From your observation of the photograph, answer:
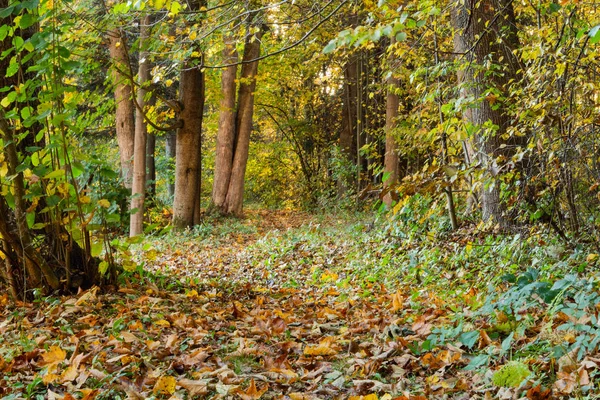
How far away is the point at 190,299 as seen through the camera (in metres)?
4.88

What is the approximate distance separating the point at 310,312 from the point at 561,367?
99.1 inches

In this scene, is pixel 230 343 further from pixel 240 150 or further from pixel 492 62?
pixel 240 150

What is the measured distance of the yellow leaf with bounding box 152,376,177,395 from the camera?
8.47ft

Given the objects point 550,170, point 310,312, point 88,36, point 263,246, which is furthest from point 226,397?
point 263,246

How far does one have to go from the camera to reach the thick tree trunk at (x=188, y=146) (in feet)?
38.4

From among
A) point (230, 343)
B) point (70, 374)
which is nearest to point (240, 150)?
point (230, 343)

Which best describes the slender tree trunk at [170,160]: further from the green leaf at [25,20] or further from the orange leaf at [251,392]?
the orange leaf at [251,392]

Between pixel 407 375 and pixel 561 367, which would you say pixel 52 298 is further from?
pixel 561 367

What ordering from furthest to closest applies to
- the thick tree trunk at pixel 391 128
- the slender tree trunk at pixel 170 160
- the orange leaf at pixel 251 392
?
the slender tree trunk at pixel 170 160
the thick tree trunk at pixel 391 128
the orange leaf at pixel 251 392

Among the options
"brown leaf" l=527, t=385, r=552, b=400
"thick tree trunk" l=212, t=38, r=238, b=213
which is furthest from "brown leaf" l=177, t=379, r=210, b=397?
"thick tree trunk" l=212, t=38, r=238, b=213

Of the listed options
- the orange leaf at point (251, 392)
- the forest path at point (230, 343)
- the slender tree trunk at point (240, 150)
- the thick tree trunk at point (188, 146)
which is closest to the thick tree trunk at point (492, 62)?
the forest path at point (230, 343)

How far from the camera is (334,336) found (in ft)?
12.3

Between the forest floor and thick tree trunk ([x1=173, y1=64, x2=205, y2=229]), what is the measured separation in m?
6.48

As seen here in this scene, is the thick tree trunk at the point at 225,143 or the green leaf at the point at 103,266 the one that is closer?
the green leaf at the point at 103,266
